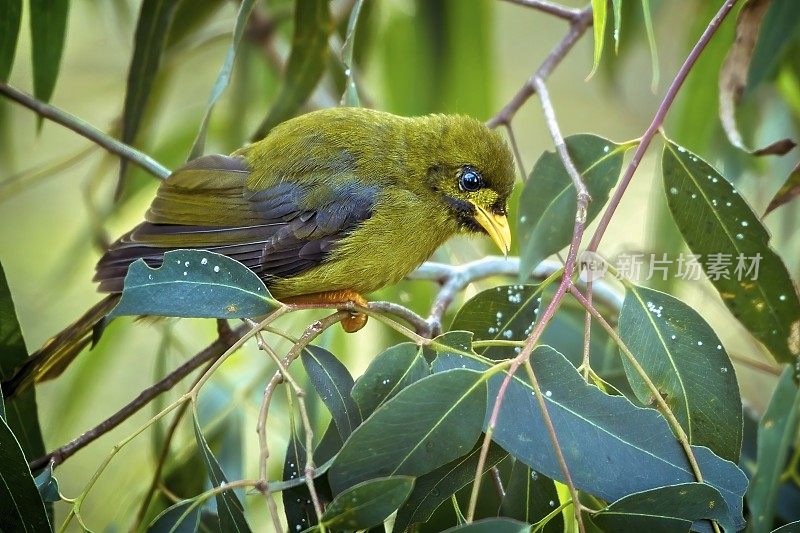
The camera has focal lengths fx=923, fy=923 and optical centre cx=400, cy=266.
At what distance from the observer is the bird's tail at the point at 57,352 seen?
262 cm

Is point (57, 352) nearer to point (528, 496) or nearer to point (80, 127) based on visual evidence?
point (80, 127)

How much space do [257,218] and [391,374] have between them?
1200 mm

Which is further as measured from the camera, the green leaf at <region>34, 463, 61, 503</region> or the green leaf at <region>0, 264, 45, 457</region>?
→ the green leaf at <region>0, 264, 45, 457</region>

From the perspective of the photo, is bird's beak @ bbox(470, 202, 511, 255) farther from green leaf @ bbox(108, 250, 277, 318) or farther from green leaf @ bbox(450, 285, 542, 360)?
green leaf @ bbox(108, 250, 277, 318)

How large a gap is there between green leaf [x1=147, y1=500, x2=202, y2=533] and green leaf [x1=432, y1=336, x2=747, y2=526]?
0.64 m

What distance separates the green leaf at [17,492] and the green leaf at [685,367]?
137 cm

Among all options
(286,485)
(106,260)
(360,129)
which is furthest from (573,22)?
(286,485)

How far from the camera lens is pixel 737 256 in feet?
8.30

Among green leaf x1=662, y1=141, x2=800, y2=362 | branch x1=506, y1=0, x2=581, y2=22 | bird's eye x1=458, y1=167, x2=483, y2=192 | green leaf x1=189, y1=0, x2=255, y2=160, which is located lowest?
green leaf x1=662, y1=141, x2=800, y2=362

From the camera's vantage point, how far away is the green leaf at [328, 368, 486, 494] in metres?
1.81

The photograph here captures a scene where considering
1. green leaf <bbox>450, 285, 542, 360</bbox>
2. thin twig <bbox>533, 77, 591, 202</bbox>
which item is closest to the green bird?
thin twig <bbox>533, 77, 591, 202</bbox>

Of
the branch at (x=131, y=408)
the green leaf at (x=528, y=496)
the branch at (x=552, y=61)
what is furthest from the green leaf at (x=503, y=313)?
the branch at (x=552, y=61)

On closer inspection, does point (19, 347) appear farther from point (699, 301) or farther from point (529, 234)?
point (699, 301)

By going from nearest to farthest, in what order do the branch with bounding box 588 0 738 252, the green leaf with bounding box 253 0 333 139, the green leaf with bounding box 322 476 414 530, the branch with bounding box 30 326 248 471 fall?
the green leaf with bounding box 322 476 414 530, the branch with bounding box 588 0 738 252, the branch with bounding box 30 326 248 471, the green leaf with bounding box 253 0 333 139
